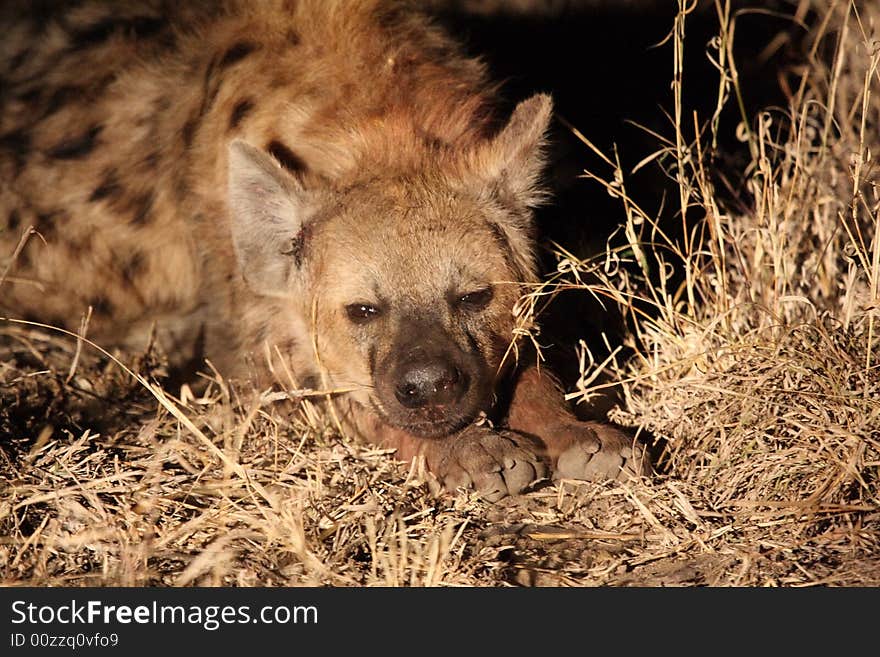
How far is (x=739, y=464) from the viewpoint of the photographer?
8.34 feet

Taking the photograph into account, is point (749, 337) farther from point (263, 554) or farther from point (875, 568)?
point (263, 554)

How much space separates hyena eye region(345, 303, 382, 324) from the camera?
2.64m

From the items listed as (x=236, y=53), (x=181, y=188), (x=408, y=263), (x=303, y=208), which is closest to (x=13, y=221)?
(x=181, y=188)

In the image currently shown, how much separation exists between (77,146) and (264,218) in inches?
35.6

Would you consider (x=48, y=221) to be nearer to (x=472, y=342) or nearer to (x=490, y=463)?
(x=472, y=342)

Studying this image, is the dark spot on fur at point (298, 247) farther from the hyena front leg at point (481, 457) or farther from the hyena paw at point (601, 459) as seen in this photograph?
the hyena paw at point (601, 459)

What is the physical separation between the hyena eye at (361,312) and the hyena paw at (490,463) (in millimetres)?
331

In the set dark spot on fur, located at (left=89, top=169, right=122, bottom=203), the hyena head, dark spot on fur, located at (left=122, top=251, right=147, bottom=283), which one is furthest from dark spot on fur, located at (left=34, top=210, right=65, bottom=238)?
the hyena head

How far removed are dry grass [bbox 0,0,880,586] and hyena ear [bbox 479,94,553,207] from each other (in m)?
0.25

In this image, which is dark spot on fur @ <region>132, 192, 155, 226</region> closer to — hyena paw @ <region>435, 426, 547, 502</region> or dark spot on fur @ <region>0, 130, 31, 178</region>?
dark spot on fur @ <region>0, 130, 31, 178</region>

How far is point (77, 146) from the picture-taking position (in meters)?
3.39

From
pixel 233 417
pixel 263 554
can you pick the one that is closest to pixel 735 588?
pixel 263 554

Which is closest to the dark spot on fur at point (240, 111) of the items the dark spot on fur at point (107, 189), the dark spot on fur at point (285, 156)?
the dark spot on fur at point (285, 156)

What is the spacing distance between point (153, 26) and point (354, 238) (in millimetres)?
1261
